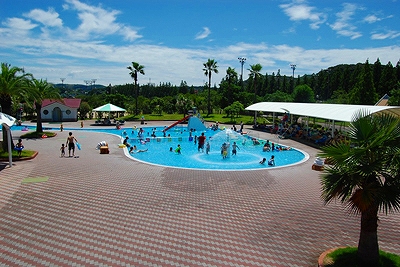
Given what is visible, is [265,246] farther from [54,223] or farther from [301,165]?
[301,165]

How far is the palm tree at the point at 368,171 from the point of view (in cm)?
582

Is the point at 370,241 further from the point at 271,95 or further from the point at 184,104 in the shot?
the point at 271,95

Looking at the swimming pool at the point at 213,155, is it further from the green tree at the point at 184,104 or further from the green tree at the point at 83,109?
the green tree at the point at 83,109

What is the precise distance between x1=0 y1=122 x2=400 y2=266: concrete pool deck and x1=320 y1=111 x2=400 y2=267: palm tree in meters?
1.53

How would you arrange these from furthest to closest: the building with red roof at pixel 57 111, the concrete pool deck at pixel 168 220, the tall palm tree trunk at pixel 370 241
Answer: the building with red roof at pixel 57 111 < the concrete pool deck at pixel 168 220 < the tall palm tree trunk at pixel 370 241

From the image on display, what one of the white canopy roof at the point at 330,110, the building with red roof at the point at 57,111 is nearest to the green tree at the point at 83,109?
the building with red roof at the point at 57,111

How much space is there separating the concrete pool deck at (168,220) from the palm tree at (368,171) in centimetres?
153

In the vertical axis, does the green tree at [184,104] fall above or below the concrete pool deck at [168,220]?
above

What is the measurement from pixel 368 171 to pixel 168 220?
5.79 metres

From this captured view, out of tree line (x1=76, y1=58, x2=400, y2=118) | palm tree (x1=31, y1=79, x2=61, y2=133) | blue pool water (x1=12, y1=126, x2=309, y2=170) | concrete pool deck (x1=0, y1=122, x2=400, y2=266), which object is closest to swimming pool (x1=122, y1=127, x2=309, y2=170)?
blue pool water (x1=12, y1=126, x2=309, y2=170)

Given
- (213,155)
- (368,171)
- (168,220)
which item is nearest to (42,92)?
(213,155)

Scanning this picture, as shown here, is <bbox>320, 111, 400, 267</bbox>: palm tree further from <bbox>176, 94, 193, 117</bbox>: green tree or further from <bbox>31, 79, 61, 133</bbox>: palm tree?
<bbox>176, 94, 193, 117</bbox>: green tree

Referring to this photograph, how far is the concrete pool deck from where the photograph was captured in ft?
23.6

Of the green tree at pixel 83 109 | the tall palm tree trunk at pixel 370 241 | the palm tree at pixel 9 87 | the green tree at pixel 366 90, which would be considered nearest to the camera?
the tall palm tree trunk at pixel 370 241
